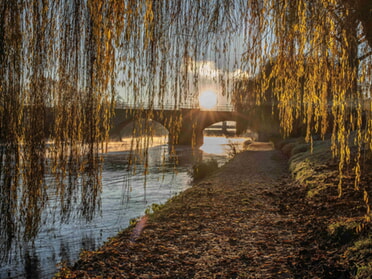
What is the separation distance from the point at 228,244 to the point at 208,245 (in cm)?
30

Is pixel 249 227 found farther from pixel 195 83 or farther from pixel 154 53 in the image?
pixel 154 53

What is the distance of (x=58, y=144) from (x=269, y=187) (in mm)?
7993

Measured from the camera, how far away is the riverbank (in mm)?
4062

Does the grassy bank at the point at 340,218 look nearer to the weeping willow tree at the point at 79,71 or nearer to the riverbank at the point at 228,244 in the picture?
the riverbank at the point at 228,244

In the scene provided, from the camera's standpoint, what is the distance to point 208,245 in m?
5.00

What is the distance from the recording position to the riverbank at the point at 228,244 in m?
4.06

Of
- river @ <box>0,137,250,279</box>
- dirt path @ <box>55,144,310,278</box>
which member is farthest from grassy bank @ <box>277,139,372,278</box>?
river @ <box>0,137,250,279</box>

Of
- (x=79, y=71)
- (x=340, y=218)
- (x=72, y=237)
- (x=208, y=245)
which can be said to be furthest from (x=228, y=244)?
(x=72, y=237)

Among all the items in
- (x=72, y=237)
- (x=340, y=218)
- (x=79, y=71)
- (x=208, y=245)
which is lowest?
(x=72, y=237)

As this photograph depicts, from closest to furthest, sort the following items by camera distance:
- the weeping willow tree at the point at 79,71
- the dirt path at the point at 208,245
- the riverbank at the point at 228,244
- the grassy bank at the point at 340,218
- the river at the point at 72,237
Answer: the weeping willow tree at the point at 79,71 < the grassy bank at the point at 340,218 < the riverbank at the point at 228,244 < the dirt path at the point at 208,245 < the river at the point at 72,237

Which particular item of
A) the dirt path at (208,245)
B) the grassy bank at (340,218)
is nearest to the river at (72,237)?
the dirt path at (208,245)

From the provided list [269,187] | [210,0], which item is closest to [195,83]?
[210,0]

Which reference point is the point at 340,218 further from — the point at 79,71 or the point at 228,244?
the point at 79,71

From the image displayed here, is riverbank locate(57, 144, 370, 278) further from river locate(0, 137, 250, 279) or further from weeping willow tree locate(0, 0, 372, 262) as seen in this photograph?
weeping willow tree locate(0, 0, 372, 262)
